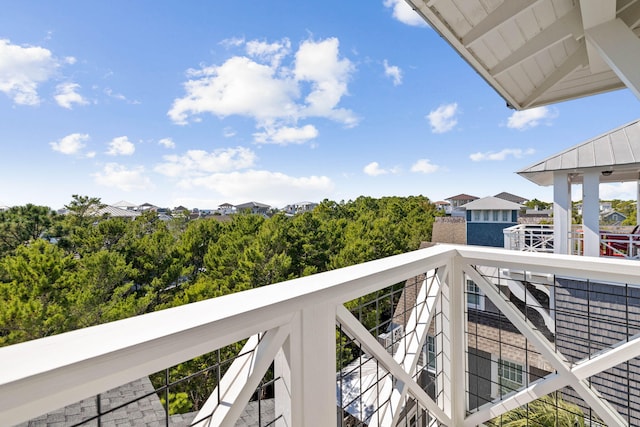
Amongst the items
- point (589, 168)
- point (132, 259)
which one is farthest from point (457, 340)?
point (132, 259)

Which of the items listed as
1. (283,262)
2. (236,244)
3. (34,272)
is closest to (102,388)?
(34,272)

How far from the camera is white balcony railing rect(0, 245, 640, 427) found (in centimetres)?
46

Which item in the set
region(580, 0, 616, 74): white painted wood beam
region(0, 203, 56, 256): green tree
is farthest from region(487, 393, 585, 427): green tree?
region(0, 203, 56, 256): green tree

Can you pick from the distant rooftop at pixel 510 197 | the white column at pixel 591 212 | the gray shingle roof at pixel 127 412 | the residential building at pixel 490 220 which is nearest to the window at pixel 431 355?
the gray shingle roof at pixel 127 412

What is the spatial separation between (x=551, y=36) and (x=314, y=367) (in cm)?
186

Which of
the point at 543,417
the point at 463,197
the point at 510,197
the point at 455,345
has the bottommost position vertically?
the point at 543,417

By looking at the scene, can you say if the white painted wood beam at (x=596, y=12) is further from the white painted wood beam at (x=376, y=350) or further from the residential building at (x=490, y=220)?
the residential building at (x=490, y=220)

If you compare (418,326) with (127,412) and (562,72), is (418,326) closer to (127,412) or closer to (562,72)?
(127,412)

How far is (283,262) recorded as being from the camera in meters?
12.2

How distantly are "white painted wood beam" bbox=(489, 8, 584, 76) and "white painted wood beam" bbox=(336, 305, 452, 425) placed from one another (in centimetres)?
165

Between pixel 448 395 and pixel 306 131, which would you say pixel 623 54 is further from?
pixel 306 131

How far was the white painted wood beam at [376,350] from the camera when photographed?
94cm

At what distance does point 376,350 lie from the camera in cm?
104

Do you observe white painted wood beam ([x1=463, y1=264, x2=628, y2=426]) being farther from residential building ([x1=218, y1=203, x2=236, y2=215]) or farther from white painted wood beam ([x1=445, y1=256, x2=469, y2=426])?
residential building ([x1=218, y1=203, x2=236, y2=215])
